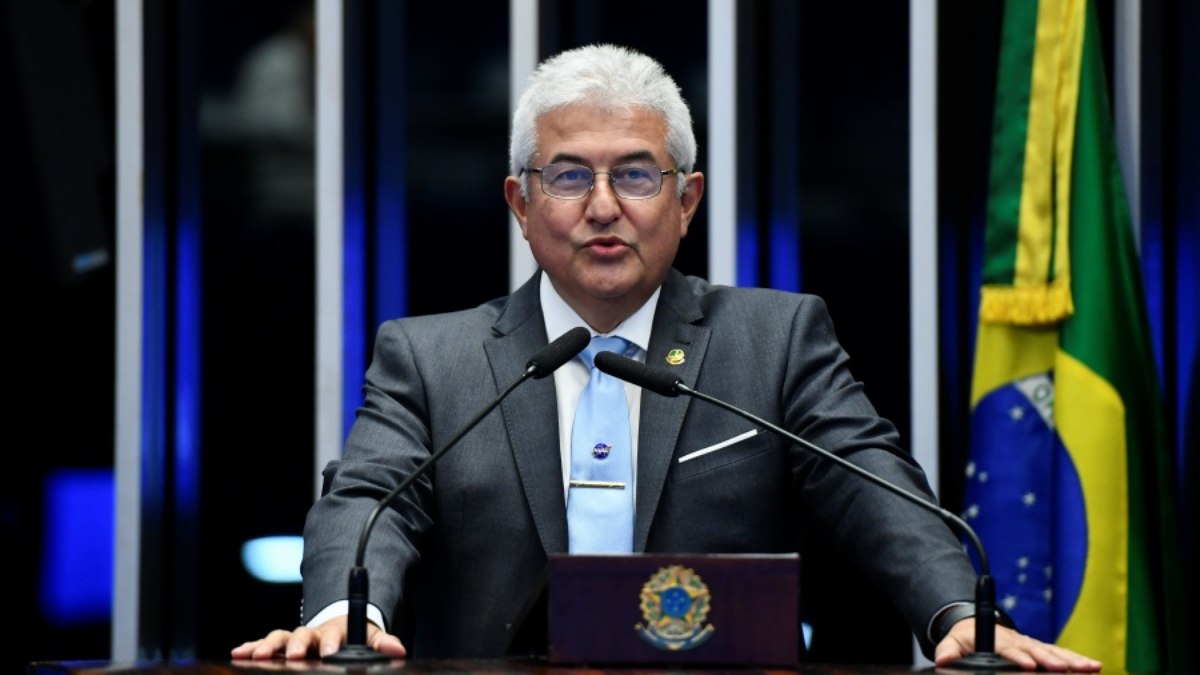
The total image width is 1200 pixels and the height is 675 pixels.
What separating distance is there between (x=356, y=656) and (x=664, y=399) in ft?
2.75

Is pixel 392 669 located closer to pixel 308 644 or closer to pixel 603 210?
pixel 308 644

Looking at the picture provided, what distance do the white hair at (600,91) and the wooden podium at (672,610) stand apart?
3.20 feet

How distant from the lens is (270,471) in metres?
4.11

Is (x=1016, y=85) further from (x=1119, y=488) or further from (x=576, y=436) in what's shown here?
(x=576, y=436)

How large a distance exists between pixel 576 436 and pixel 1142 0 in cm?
207

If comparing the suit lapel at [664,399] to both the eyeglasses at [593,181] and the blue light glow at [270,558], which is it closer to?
the eyeglasses at [593,181]

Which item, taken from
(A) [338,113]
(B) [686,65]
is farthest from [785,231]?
(A) [338,113]

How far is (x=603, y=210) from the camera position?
2598 millimetres

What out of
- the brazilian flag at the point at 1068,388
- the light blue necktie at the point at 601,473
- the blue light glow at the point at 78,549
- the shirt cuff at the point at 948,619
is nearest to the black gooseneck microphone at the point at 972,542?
the shirt cuff at the point at 948,619

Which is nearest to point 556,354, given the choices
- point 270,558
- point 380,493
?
point 380,493

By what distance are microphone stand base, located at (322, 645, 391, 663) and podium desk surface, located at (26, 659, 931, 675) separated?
0.02 m

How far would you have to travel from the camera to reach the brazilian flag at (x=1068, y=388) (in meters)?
3.54

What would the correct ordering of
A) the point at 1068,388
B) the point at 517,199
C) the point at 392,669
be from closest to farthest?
the point at 392,669
the point at 517,199
the point at 1068,388

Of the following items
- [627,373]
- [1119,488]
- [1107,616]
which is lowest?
[1107,616]
